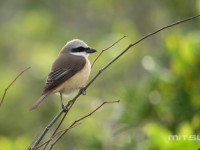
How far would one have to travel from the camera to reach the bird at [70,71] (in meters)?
5.50

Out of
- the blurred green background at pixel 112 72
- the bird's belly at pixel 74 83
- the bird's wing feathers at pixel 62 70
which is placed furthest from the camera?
the blurred green background at pixel 112 72

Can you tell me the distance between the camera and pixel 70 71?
18.9 feet

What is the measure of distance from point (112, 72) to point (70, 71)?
190 inches

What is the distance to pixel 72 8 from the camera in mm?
13039

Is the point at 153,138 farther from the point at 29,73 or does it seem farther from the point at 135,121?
the point at 29,73

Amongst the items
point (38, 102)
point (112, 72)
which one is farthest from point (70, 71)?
point (112, 72)

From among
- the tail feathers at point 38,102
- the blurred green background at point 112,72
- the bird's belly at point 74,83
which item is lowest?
the blurred green background at point 112,72

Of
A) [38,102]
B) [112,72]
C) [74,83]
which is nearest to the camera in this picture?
[38,102]

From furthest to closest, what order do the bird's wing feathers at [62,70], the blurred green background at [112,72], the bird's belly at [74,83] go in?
1. the blurred green background at [112,72]
2. the bird's belly at [74,83]
3. the bird's wing feathers at [62,70]

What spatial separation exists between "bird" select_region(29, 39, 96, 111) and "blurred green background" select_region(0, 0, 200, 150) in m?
0.72

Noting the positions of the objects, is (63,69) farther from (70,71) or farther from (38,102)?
(38,102)

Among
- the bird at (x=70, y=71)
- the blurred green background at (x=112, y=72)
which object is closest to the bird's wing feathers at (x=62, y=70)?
the bird at (x=70, y=71)

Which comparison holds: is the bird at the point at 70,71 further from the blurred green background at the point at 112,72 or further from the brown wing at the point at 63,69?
the blurred green background at the point at 112,72

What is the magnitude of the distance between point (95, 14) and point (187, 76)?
659 centimetres
